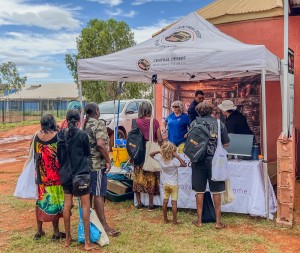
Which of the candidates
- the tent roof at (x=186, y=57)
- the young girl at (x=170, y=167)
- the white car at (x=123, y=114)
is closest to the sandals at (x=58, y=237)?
the young girl at (x=170, y=167)

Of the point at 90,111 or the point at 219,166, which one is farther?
the point at 219,166

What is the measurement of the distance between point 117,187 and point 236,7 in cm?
539

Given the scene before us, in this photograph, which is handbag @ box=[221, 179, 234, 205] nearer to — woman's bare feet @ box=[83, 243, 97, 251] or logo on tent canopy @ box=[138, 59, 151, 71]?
woman's bare feet @ box=[83, 243, 97, 251]

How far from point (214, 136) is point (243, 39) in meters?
4.60

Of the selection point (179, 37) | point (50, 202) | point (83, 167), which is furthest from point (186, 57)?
point (50, 202)

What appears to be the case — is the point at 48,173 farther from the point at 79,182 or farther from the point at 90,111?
the point at 90,111

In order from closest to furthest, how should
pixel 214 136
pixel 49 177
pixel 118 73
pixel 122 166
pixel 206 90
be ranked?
pixel 49 177
pixel 214 136
pixel 118 73
pixel 122 166
pixel 206 90

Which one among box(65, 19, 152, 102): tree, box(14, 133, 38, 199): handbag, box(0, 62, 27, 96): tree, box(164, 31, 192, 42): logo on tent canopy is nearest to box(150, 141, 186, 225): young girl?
box(14, 133, 38, 199): handbag

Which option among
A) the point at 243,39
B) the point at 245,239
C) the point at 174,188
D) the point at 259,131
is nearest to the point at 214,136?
the point at 174,188

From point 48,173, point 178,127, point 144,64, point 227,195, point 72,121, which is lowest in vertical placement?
point 227,195

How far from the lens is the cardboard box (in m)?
6.79

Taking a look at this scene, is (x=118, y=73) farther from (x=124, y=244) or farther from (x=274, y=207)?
(x=274, y=207)

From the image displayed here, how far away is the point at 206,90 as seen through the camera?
9.07 meters

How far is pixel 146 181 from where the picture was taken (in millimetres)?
6133
